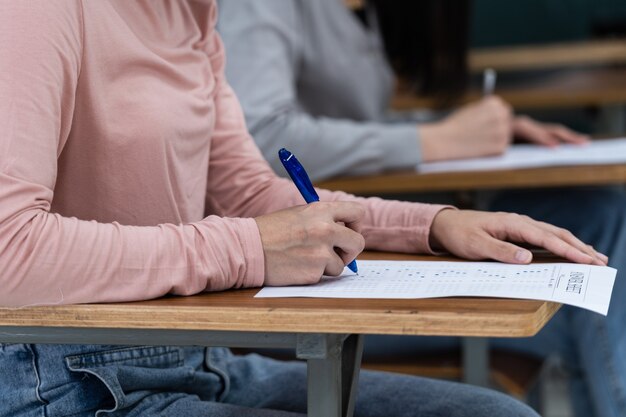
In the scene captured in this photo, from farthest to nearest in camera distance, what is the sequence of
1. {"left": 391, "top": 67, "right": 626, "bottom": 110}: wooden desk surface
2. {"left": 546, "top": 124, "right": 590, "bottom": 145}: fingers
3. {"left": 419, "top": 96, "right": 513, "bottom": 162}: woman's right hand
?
{"left": 391, "top": 67, "right": 626, "bottom": 110}: wooden desk surface → {"left": 546, "top": 124, "right": 590, "bottom": 145}: fingers → {"left": 419, "top": 96, "right": 513, "bottom": 162}: woman's right hand

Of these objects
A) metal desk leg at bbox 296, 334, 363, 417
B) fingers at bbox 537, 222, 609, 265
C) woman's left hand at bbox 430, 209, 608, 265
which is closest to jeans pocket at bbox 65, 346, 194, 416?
metal desk leg at bbox 296, 334, 363, 417

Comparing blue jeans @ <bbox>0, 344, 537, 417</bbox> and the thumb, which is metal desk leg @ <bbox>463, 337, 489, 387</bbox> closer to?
blue jeans @ <bbox>0, 344, 537, 417</bbox>

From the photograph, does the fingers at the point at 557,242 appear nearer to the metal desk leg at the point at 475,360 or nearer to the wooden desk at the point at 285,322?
the wooden desk at the point at 285,322

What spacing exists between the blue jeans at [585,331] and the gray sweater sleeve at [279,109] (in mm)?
338

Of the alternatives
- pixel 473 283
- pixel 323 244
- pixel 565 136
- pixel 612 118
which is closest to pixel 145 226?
pixel 323 244

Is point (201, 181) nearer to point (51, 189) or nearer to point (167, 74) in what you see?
point (167, 74)

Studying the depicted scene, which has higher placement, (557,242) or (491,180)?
(557,242)

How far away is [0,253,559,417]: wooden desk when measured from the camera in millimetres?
858

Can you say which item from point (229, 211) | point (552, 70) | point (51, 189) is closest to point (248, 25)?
point (229, 211)

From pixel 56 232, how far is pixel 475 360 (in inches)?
38.8

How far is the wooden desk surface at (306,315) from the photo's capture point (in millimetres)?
854

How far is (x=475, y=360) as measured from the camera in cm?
174

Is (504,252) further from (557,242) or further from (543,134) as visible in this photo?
(543,134)

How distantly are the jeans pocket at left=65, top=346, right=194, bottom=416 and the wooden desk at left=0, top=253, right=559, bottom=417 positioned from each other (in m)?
0.10
